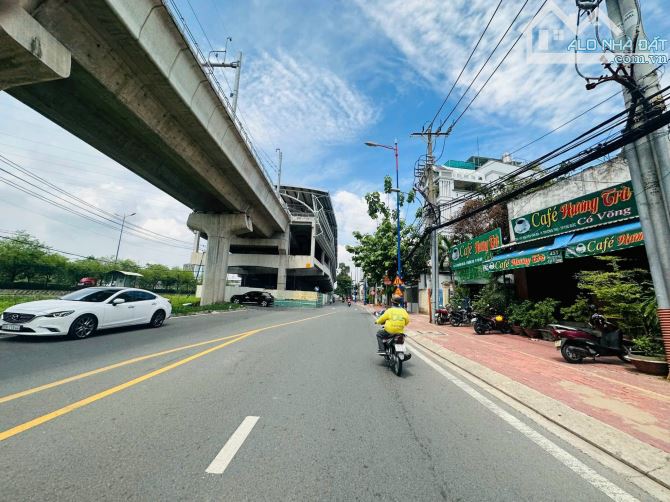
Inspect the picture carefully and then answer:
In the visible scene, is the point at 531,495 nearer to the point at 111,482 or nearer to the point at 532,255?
the point at 111,482

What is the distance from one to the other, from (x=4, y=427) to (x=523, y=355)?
10.1m

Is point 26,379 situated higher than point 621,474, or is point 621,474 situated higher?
point 26,379

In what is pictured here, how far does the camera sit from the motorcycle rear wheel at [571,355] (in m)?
7.75

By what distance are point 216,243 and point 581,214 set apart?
23.6 meters

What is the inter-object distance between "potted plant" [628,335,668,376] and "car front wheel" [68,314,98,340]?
511 inches

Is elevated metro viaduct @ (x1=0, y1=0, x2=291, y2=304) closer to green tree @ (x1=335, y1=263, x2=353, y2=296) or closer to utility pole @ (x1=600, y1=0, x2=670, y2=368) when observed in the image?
→ utility pole @ (x1=600, y1=0, x2=670, y2=368)

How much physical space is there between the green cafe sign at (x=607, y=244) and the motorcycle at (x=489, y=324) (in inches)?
186

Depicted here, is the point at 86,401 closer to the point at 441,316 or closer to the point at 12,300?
the point at 12,300

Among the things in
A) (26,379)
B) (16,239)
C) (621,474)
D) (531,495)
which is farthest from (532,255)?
(16,239)

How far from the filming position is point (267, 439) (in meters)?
3.28

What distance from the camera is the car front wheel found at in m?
8.15

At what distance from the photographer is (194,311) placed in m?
18.8

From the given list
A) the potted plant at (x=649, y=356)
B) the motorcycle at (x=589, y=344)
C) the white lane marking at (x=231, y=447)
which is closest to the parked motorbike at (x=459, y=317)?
the motorcycle at (x=589, y=344)

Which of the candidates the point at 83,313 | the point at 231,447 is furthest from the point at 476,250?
the point at 83,313
